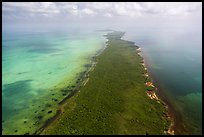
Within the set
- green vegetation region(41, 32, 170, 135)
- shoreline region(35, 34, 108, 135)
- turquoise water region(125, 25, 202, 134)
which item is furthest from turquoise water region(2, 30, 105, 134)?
turquoise water region(125, 25, 202, 134)

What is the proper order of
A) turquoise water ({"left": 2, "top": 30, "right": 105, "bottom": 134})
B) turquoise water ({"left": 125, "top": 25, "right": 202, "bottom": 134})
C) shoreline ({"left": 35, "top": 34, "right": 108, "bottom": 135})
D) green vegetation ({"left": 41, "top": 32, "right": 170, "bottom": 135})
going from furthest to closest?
turquoise water ({"left": 2, "top": 30, "right": 105, "bottom": 134}) → turquoise water ({"left": 125, "top": 25, "right": 202, "bottom": 134}) → shoreline ({"left": 35, "top": 34, "right": 108, "bottom": 135}) → green vegetation ({"left": 41, "top": 32, "right": 170, "bottom": 135})

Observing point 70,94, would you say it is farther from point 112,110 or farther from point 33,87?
point 112,110

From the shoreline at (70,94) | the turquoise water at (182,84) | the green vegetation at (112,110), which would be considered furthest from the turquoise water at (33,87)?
the turquoise water at (182,84)

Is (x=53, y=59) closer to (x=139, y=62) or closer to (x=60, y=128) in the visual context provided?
(x=139, y=62)

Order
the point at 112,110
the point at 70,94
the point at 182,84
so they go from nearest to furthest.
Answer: the point at 112,110 → the point at 70,94 → the point at 182,84

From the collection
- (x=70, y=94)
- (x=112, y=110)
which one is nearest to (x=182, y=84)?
(x=112, y=110)

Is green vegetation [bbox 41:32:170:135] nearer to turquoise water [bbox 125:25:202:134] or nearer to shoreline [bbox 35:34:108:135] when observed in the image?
A: shoreline [bbox 35:34:108:135]

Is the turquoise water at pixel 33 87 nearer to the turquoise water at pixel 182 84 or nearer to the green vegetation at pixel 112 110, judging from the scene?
the green vegetation at pixel 112 110

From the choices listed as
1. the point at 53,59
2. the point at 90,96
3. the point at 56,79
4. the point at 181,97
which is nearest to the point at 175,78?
the point at 181,97
